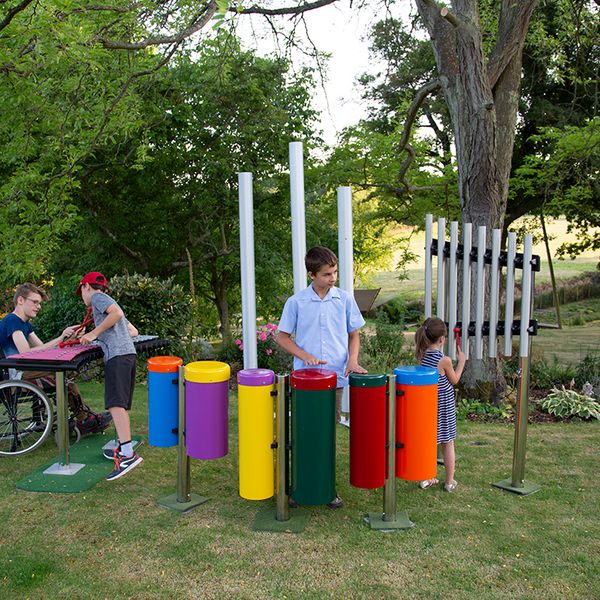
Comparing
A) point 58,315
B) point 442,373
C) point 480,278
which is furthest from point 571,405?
point 58,315

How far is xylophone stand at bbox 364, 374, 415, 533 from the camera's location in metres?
4.32

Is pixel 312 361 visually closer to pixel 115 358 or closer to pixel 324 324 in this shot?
pixel 324 324

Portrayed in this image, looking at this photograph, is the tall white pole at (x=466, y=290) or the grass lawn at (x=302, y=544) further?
the tall white pole at (x=466, y=290)

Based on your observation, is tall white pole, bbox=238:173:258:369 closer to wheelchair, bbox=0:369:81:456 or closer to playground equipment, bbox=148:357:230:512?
playground equipment, bbox=148:357:230:512

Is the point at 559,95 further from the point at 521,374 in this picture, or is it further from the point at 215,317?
the point at 521,374

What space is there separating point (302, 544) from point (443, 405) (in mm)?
1558

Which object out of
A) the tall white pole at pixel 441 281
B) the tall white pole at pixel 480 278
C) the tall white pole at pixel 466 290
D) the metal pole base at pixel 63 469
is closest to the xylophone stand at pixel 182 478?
the metal pole base at pixel 63 469

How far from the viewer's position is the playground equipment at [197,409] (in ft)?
14.9

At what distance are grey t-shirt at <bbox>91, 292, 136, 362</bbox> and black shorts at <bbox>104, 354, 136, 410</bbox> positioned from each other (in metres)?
0.05

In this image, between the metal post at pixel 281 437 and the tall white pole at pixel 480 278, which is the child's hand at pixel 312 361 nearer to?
the metal post at pixel 281 437

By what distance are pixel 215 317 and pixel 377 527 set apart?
14.3 metres

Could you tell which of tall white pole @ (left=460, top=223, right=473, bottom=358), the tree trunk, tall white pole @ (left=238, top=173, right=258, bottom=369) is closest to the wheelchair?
tall white pole @ (left=238, top=173, right=258, bottom=369)

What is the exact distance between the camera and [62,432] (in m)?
5.36

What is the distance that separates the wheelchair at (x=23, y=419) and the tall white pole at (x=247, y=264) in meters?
1.88
